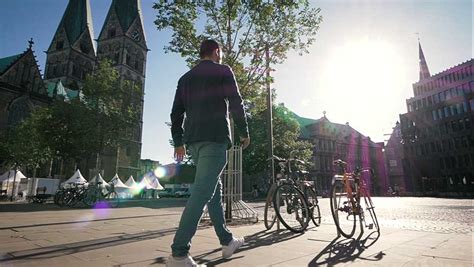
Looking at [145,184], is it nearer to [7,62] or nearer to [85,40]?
A: [7,62]

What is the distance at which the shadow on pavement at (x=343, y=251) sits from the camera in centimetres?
299

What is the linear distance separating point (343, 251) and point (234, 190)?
4.63m

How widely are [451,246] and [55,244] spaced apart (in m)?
4.98

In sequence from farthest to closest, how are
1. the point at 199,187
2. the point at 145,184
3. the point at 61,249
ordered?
the point at 145,184
the point at 61,249
the point at 199,187

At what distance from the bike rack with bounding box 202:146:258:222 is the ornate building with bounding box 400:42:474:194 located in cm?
6067

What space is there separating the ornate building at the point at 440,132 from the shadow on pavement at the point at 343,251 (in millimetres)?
62563

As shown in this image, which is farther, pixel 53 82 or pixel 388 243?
pixel 53 82

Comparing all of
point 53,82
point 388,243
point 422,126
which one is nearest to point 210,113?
point 388,243

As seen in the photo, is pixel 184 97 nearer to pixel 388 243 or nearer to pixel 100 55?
pixel 388 243

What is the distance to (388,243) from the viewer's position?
12.7 ft

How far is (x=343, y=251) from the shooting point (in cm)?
348

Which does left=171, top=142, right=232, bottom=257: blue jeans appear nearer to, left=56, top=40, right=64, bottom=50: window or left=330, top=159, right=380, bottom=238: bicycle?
left=330, top=159, right=380, bottom=238: bicycle

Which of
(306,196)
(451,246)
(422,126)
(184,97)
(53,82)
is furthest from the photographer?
(422,126)

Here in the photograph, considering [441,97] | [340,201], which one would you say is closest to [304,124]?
[441,97]
